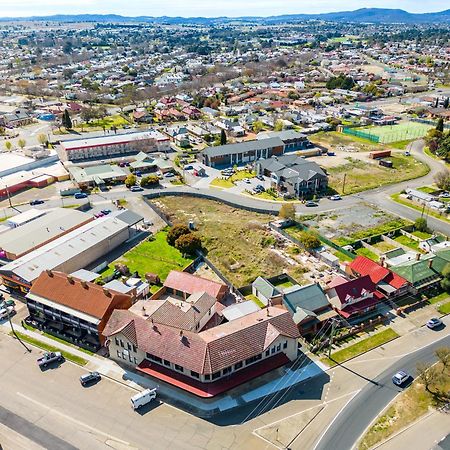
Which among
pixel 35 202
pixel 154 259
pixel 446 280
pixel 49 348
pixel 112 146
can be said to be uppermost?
pixel 112 146

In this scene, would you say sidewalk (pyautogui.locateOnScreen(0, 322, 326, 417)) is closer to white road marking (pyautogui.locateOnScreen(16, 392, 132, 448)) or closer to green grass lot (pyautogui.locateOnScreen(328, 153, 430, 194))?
white road marking (pyautogui.locateOnScreen(16, 392, 132, 448))

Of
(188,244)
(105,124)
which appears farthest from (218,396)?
(105,124)

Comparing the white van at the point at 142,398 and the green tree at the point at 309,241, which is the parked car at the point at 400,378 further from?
the green tree at the point at 309,241

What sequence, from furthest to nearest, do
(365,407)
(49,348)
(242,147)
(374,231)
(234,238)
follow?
(242,147), (374,231), (234,238), (49,348), (365,407)

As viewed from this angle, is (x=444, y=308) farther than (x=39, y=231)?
No

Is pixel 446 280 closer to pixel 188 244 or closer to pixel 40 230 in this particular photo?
pixel 188 244

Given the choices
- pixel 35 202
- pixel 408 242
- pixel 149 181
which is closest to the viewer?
pixel 408 242
